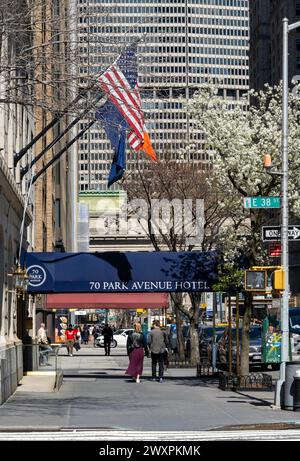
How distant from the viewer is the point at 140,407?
2211 centimetres

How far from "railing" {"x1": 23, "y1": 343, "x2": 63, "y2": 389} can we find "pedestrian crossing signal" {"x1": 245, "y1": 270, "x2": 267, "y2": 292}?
6.29 metres

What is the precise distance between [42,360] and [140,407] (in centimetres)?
692

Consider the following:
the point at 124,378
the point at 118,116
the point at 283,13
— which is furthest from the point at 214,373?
the point at 283,13

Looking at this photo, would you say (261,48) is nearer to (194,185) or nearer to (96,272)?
(194,185)

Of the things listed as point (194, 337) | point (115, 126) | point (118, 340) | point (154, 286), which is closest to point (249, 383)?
point (154, 286)

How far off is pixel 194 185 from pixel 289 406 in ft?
87.7

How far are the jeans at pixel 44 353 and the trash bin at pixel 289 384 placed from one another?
310 inches

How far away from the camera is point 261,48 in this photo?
152125 mm

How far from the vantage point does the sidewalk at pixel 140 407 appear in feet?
59.3

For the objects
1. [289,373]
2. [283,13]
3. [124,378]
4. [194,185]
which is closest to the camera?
[289,373]

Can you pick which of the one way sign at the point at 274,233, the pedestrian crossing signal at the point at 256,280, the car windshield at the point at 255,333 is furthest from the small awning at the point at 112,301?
the one way sign at the point at 274,233

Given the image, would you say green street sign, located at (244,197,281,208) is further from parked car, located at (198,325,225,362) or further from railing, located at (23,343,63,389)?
parked car, located at (198,325,225,362)

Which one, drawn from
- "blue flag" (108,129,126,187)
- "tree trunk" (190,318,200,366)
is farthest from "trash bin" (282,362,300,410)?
"tree trunk" (190,318,200,366)

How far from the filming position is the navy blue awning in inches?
1228
